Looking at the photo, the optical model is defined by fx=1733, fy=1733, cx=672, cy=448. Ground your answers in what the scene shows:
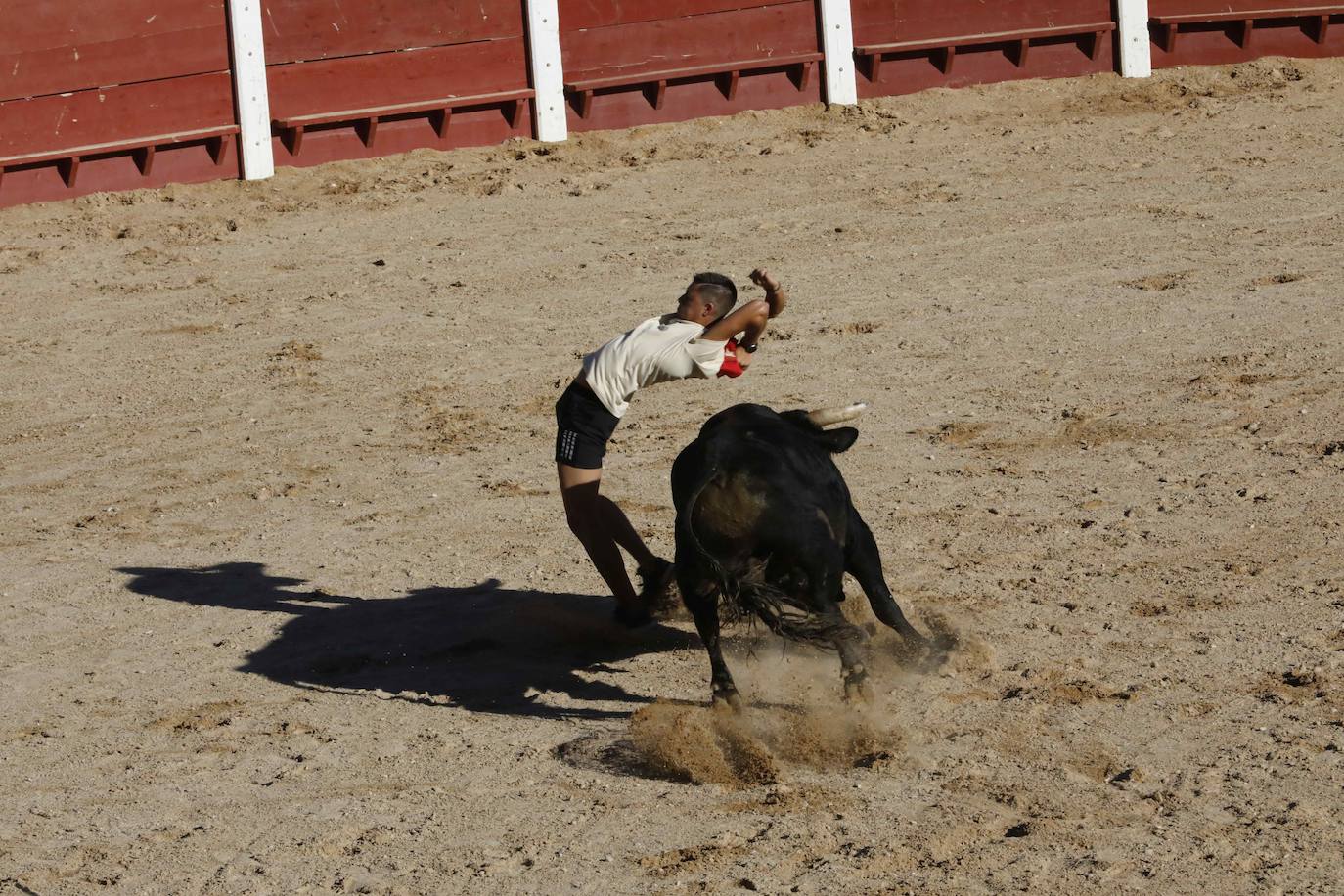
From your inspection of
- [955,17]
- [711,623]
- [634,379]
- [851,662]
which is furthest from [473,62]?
[851,662]

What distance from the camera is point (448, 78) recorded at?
1229 cm

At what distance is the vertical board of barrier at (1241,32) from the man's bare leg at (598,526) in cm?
893

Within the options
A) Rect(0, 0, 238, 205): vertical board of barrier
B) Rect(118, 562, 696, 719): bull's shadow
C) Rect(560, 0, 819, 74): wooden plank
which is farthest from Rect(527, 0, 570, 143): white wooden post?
Rect(118, 562, 696, 719): bull's shadow

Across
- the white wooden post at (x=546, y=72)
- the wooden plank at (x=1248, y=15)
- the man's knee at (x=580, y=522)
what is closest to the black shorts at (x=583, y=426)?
the man's knee at (x=580, y=522)

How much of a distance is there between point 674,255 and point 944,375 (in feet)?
8.23

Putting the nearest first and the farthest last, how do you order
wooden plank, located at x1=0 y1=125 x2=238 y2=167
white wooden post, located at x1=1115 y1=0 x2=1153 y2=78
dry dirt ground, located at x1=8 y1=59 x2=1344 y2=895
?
dry dirt ground, located at x1=8 y1=59 x2=1344 y2=895 → wooden plank, located at x1=0 y1=125 x2=238 y2=167 → white wooden post, located at x1=1115 y1=0 x2=1153 y2=78

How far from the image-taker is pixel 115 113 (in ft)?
38.3

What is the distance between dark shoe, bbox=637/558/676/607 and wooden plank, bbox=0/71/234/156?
7.26 meters

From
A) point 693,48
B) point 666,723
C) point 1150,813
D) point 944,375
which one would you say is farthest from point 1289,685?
point 693,48

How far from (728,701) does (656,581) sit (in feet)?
3.03

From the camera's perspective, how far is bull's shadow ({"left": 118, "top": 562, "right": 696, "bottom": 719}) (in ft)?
17.8

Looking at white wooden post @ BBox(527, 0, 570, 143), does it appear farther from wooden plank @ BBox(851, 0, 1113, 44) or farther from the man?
the man

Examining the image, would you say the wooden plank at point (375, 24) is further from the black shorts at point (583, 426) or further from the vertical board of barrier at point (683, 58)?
the black shorts at point (583, 426)

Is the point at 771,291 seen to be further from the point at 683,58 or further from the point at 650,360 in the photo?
the point at 683,58
